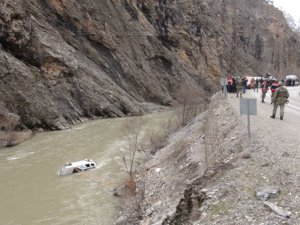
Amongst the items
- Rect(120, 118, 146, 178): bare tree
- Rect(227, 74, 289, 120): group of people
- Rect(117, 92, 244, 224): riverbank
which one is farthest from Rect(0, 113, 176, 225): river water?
Rect(227, 74, 289, 120): group of people

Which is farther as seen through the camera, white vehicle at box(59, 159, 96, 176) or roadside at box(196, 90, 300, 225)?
white vehicle at box(59, 159, 96, 176)

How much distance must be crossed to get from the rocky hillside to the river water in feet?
35.3

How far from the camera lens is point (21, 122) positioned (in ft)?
148

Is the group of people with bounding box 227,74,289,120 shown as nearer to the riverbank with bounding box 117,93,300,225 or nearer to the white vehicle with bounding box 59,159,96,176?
the riverbank with bounding box 117,93,300,225

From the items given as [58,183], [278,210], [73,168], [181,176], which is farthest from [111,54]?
[278,210]

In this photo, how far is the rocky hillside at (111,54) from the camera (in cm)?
4912

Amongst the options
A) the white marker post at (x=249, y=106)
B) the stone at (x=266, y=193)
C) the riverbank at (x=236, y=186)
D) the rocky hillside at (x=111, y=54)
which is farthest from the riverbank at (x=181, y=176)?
the rocky hillside at (x=111, y=54)

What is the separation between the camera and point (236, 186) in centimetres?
1107

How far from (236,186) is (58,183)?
53.2ft

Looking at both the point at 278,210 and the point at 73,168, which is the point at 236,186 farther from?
the point at 73,168

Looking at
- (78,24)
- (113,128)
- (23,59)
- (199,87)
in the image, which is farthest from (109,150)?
(199,87)

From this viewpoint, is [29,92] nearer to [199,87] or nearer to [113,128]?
[113,128]

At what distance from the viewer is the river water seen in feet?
64.9

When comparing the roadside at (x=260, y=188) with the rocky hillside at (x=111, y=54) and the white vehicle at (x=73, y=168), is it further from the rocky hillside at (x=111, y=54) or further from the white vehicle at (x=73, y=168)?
the rocky hillside at (x=111, y=54)
